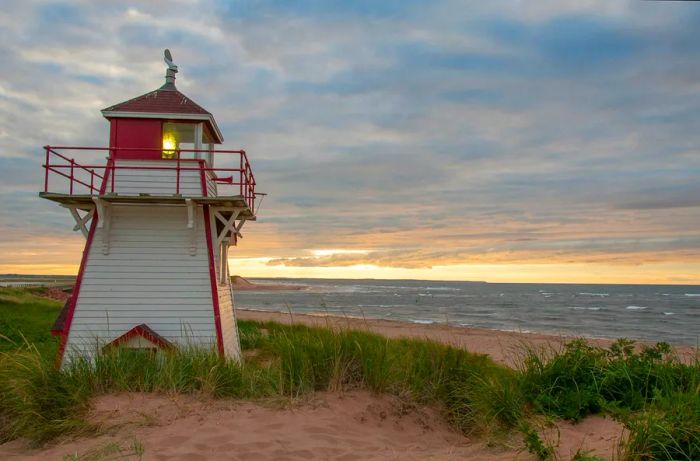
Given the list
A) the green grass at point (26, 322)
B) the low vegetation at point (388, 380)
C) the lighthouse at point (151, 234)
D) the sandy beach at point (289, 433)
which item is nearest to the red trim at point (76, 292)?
the lighthouse at point (151, 234)

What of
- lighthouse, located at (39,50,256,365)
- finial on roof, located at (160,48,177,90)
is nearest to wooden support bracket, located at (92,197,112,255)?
lighthouse, located at (39,50,256,365)

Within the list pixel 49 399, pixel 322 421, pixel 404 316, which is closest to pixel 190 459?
pixel 322 421

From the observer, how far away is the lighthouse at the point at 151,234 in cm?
1183

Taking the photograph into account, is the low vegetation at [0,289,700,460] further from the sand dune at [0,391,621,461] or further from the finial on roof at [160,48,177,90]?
the finial on roof at [160,48,177,90]

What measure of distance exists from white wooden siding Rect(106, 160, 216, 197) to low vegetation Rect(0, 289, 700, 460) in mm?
4798

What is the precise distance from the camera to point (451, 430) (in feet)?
24.7

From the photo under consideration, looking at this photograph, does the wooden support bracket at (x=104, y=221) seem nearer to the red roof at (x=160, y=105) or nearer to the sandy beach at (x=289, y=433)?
the red roof at (x=160, y=105)

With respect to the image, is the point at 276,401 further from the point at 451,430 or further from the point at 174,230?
the point at 174,230

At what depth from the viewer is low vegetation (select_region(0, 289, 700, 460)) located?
648 centimetres

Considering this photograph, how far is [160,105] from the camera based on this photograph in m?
12.8

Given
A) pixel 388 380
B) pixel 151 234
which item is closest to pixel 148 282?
pixel 151 234

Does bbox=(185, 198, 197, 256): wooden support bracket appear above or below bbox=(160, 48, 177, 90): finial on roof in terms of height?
below

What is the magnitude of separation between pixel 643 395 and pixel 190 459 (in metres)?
4.98

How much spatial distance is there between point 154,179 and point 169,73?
3.01m
